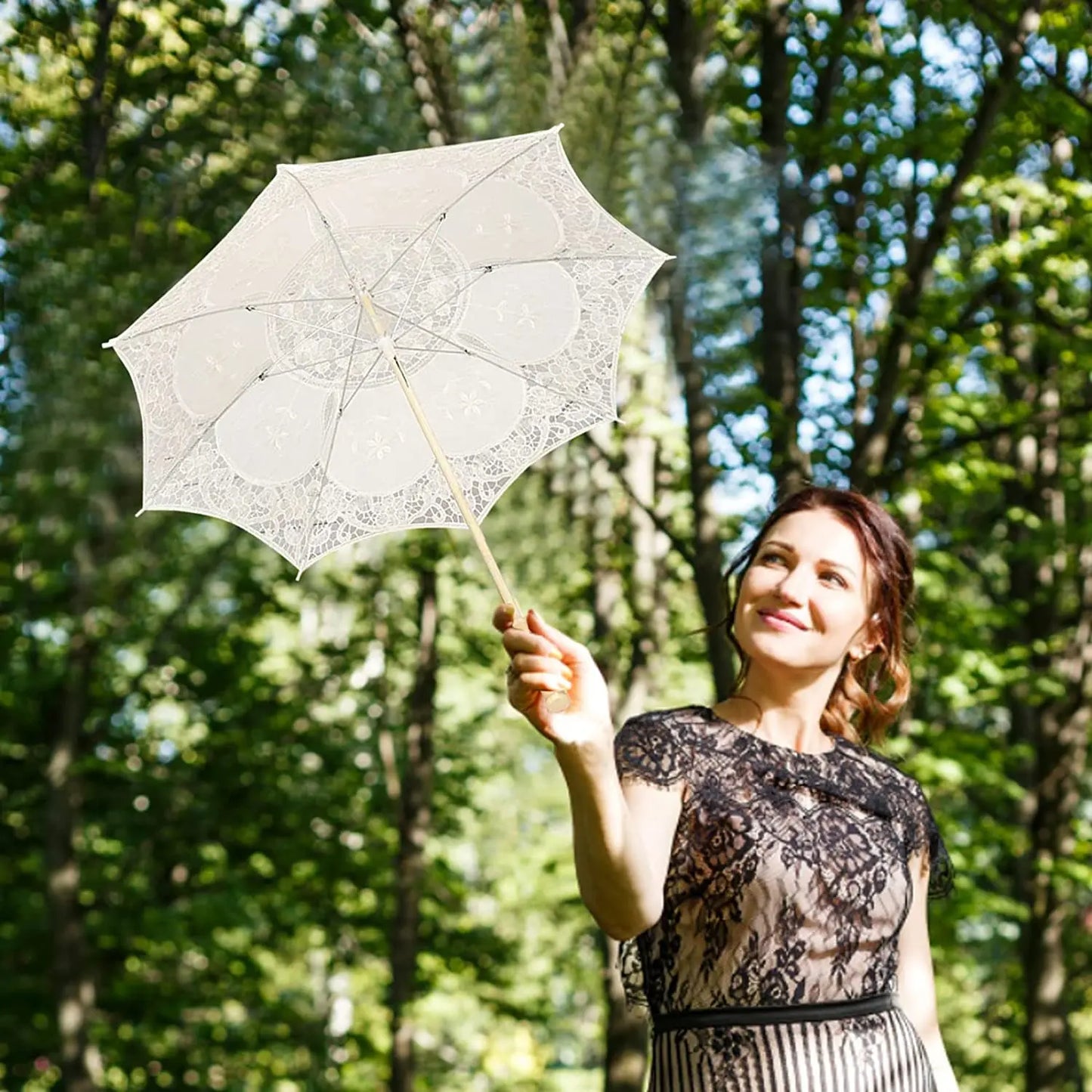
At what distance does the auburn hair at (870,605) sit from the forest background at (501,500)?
158cm

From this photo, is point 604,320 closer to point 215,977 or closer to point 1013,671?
point 1013,671

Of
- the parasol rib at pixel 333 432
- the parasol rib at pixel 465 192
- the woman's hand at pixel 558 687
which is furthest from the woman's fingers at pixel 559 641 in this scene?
the parasol rib at pixel 465 192

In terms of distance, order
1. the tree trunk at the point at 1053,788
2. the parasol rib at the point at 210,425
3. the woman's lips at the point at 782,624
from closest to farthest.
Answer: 1. the woman's lips at the point at 782,624
2. the parasol rib at the point at 210,425
3. the tree trunk at the point at 1053,788

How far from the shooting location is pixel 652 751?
2291 millimetres

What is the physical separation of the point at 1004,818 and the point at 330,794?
521cm

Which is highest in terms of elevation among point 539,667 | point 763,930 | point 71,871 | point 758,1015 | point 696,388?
point 696,388

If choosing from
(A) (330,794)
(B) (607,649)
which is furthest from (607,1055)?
(A) (330,794)

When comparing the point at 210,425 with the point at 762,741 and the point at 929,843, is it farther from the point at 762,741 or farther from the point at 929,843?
the point at 929,843

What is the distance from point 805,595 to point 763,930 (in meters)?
0.50

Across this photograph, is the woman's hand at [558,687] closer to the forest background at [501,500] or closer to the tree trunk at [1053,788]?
the forest background at [501,500]

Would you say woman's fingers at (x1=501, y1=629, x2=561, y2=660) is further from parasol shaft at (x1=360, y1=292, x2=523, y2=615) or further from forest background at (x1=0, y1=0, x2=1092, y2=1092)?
forest background at (x1=0, y1=0, x2=1092, y2=1092)

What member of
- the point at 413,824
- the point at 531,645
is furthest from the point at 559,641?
the point at 413,824

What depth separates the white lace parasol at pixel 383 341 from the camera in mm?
2568

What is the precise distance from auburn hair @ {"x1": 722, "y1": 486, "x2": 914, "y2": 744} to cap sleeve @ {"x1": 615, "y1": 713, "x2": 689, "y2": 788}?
8.3 inches
